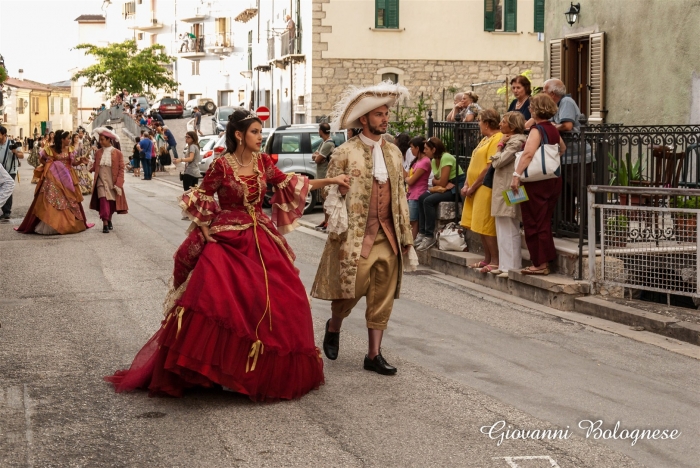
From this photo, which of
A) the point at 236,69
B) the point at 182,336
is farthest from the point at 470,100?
the point at 236,69

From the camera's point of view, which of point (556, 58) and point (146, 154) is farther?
point (146, 154)

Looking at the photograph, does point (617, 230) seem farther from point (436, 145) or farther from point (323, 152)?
point (323, 152)

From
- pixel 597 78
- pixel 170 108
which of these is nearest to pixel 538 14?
pixel 597 78

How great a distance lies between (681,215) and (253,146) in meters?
4.42

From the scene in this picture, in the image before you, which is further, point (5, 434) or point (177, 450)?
point (5, 434)

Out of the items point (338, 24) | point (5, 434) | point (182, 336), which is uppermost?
point (338, 24)

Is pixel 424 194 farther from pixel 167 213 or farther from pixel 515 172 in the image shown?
pixel 167 213

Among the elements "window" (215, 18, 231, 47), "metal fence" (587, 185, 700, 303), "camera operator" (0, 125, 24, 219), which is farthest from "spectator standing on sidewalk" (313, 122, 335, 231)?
"window" (215, 18, 231, 47)

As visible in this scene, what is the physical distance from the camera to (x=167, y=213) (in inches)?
897

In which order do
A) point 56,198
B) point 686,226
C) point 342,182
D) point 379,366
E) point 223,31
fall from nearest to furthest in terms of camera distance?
point 342,182, point 379,366, point 686,226, point 56,198, point 223,31

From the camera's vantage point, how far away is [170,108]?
6569 cm

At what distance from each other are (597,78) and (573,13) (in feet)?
4.61

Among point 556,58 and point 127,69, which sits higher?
point 127,69

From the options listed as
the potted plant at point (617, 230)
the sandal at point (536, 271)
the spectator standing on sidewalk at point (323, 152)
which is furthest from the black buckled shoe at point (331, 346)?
the spectator standing on sidewalk at point (323, 152)
